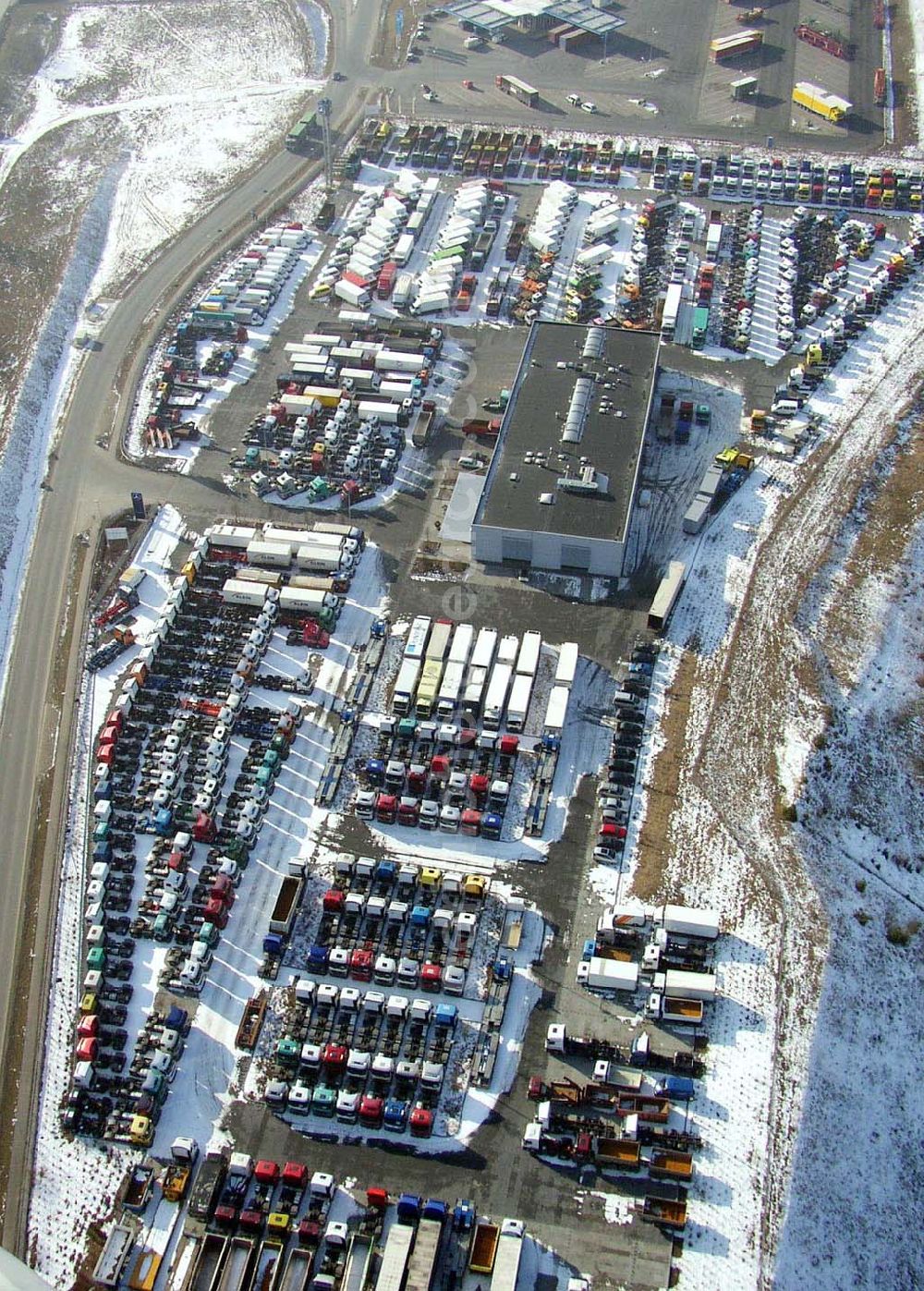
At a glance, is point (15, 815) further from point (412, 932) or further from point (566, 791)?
point (566, 791)

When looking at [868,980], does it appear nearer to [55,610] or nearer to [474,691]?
[474,691]

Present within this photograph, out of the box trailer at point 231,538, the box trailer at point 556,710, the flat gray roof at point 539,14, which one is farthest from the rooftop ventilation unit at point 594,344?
the flat gray roof at point 539,14

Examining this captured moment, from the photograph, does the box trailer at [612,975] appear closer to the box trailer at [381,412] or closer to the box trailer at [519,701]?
the box trailer at [519,701]

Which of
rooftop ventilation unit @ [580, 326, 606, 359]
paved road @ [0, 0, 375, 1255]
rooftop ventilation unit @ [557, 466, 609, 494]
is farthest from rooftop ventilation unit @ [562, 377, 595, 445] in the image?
paved road @ [0, 0, 375, 1255]

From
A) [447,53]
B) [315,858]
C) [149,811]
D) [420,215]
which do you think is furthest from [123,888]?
[447,53]

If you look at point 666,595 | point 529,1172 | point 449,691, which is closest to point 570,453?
point 666,595

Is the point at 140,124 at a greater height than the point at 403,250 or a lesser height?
greater
